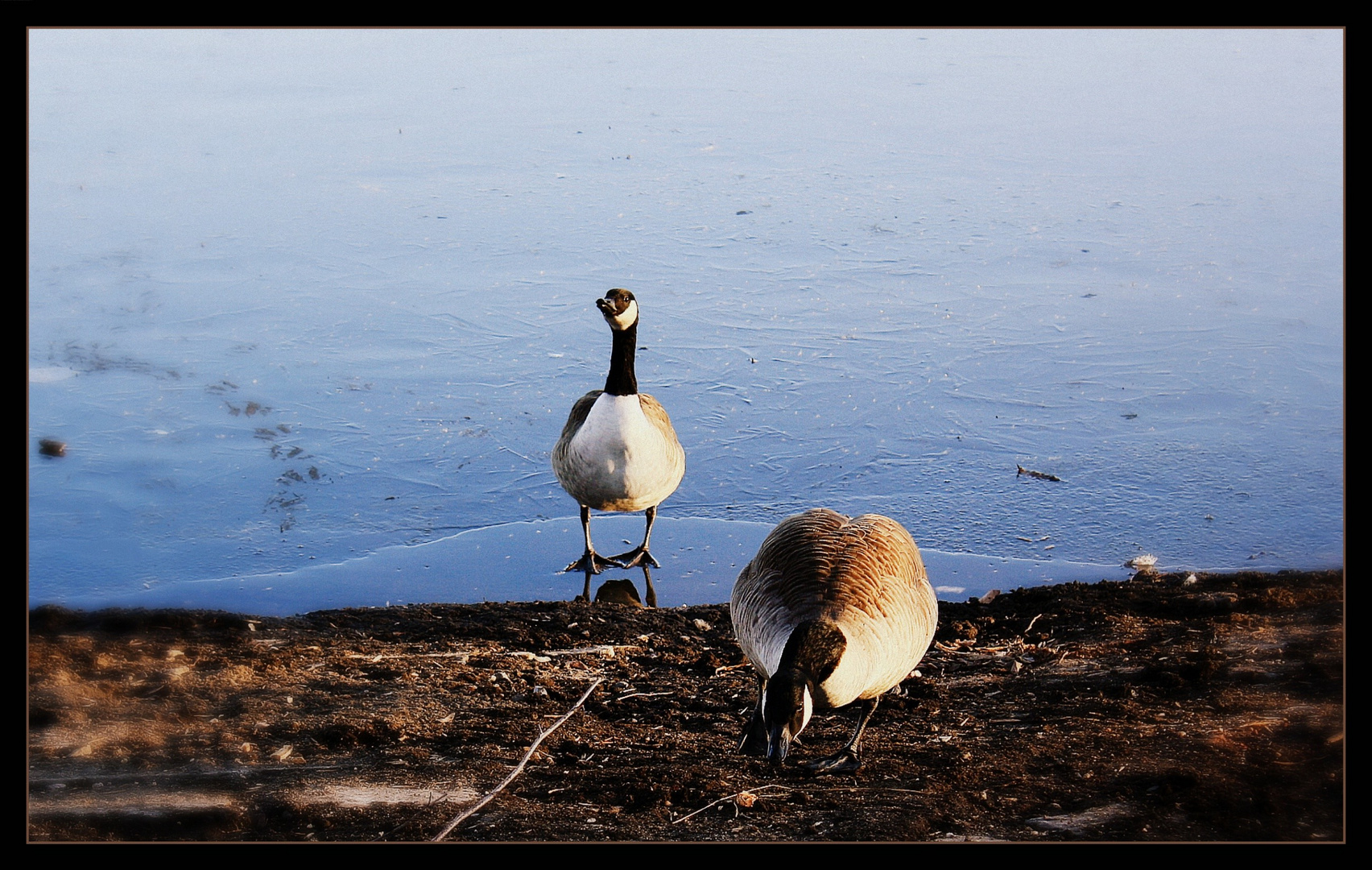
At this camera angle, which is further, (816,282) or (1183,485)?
(816,282)

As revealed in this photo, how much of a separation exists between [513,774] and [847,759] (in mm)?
937

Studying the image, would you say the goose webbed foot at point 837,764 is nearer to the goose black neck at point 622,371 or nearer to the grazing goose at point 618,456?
the grazing goose at point 618,456

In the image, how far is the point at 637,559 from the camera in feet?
16.0

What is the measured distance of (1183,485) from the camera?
5.11 metres

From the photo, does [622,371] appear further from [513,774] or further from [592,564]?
[513,774]

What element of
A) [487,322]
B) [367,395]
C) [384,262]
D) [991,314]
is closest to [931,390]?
[991,314]

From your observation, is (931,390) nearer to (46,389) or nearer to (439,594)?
(439,594)

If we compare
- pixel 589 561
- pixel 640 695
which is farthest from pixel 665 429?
pixel 640 695

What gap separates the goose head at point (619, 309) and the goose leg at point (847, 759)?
2.28 metres

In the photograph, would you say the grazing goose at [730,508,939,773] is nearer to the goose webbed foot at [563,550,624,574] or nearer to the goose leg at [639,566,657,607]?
the goose leg at [639,566,657,607]

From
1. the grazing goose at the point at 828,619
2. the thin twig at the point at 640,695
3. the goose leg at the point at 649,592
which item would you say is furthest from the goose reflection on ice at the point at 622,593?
the grazing goose at the point at 828,619

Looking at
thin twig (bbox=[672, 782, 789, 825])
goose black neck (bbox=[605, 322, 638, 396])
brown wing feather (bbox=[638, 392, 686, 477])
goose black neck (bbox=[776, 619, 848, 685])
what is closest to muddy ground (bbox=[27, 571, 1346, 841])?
thin twig (bbox=[672, 782, 789, 825])

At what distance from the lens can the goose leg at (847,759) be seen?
3.24 meters

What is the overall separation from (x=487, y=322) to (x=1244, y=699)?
13.9 feet
